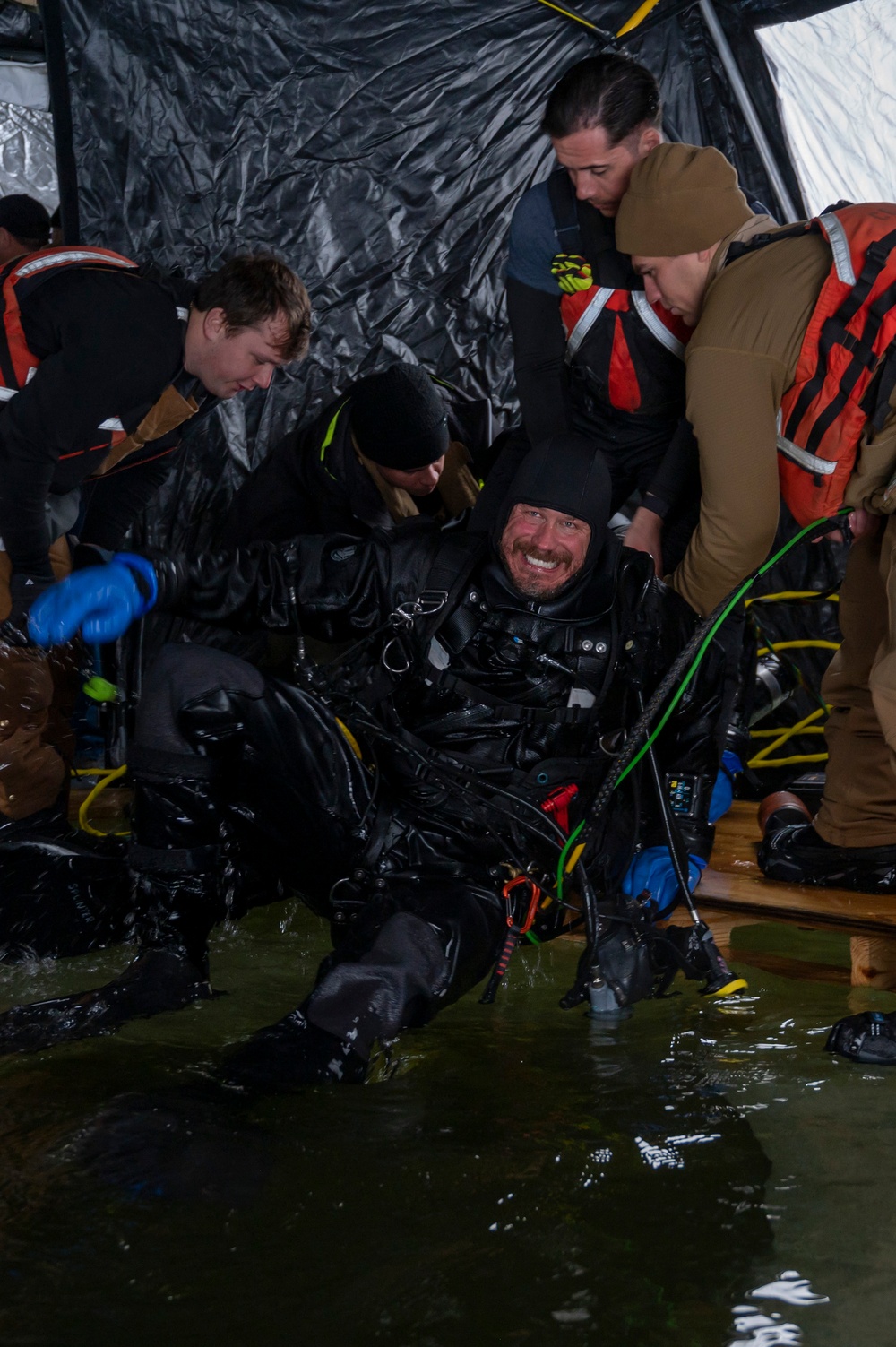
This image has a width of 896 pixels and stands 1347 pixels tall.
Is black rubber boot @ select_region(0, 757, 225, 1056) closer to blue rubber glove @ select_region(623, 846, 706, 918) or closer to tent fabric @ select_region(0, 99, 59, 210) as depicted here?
blue rubber glove @ select_region(623, 846, 706, 918)

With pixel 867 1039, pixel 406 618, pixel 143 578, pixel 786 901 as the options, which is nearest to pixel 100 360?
pixel 143 578

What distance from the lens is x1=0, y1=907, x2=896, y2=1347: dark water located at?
143cm

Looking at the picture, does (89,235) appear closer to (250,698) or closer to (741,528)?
(250,698)

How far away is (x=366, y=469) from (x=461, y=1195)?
222 cm

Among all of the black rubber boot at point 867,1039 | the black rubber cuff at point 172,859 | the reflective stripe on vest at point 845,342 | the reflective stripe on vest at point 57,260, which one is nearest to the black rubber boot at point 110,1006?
the black rubber cuff at point 172,859

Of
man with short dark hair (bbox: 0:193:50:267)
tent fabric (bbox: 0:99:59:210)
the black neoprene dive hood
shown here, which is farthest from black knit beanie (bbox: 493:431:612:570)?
tent fabric (bbox: 0:99:59:210)

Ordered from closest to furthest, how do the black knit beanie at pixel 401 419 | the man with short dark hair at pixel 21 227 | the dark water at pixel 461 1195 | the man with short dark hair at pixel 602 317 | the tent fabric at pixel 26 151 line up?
the dark water at pixel 461 1195, the man with short dark hair at pixel 602 317, the black knit beanie at pixel 401 419, the man with short dark hair at pixel 21 227, the tent fabric at pixel 26 151

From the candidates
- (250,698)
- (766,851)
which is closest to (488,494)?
(250,698)

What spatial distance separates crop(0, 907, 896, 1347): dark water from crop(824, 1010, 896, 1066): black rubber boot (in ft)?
0.11

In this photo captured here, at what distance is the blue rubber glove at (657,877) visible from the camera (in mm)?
2562

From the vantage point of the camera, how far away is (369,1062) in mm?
2062

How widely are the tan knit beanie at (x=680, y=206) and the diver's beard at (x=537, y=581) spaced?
629mm

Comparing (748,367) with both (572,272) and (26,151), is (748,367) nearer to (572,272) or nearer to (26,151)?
(572,272)

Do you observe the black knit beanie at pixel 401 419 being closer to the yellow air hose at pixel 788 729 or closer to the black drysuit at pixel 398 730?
the black drysuit at pixel 398 730
